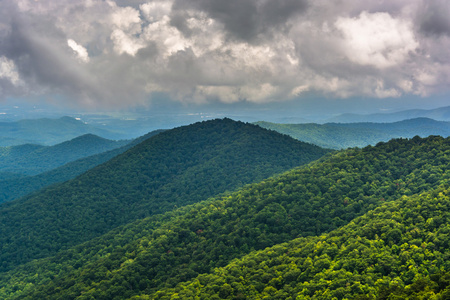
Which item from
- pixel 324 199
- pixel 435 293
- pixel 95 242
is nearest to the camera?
pixel 435 293

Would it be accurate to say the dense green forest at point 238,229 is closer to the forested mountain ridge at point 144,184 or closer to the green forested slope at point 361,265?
the green forested slope at point 361,265

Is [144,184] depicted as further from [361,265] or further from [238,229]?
[361,265]

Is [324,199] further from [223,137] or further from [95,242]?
[223,137]

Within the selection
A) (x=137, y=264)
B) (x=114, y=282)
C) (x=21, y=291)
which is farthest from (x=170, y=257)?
(x=21, y=291)

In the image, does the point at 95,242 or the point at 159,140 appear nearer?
the point at 95,242

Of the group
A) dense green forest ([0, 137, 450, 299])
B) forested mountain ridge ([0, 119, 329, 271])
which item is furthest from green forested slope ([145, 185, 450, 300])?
forested mountain ridge ([0, 119, 329, 271])

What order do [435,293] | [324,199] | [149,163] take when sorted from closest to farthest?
[435,293], [324,199], [149,163]
